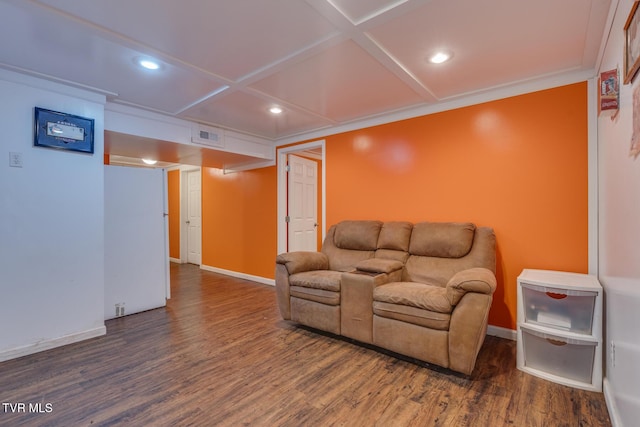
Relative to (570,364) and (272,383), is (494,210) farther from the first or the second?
(272,383)

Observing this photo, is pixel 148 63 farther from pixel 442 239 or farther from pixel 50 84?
pixel 442 239

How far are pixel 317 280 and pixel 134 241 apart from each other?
7.32 ft

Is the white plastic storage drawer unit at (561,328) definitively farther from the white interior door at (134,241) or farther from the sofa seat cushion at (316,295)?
the white interior door at (134,241)

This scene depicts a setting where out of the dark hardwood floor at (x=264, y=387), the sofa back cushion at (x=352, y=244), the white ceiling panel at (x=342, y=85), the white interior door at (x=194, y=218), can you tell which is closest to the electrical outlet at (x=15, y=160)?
the dark hardwood floor at (x=264, y=387)

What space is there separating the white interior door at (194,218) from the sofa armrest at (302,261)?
12.4 ft


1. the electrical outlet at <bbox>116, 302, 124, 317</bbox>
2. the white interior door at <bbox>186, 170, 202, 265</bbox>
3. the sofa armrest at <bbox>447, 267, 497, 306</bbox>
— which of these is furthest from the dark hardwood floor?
the white interior door at <bbox>186, 170, 202, 265</bbox>

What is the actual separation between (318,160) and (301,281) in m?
2.96

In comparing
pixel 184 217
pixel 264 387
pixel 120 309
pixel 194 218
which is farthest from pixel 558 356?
pixel 184 217

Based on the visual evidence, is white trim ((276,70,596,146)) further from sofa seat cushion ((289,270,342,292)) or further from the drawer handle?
sofa seat cushion ((289,270,342,292))

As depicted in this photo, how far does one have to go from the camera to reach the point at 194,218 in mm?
6328

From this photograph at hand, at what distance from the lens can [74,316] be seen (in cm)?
255

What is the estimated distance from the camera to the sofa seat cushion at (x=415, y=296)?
2.00m

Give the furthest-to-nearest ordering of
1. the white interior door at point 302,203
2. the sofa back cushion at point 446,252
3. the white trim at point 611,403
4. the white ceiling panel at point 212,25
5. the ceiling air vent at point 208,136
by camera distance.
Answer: the white interior door at point 302,203 < the ceiling air vent at point 208,136 < the sofa back cushion at point 446,252 < the white ceiling panel at point 212,25 < the white trim at point 611,403

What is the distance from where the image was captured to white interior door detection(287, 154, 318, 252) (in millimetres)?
4414
